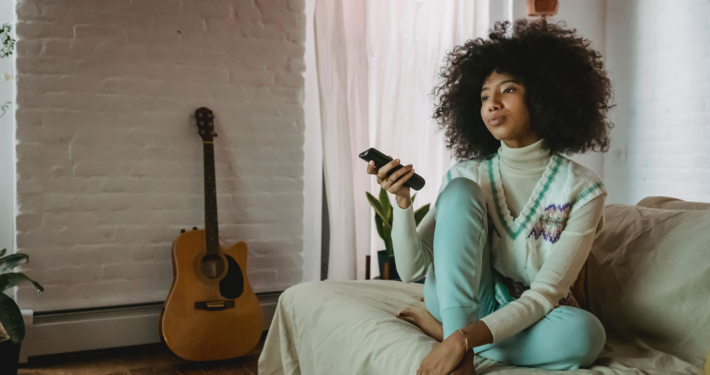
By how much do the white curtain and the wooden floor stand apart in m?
0.65

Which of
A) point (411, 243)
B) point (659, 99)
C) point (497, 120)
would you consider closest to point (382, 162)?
point (411, 243)

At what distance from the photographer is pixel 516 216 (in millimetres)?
1361

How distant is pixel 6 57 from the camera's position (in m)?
2.35

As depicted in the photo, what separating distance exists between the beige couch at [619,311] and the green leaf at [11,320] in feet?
3.09

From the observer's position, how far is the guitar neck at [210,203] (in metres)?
2.35

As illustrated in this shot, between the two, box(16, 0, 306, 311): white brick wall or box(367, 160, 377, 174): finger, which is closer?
box(367, 160, 377, 174): finger

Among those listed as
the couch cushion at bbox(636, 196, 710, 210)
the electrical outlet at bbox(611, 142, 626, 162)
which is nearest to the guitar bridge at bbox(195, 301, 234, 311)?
the couch cushion at bbox(636, 196, 710, 210)

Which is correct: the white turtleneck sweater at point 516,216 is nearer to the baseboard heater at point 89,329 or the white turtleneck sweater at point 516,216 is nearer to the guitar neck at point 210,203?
the guitar neck at point 210,203

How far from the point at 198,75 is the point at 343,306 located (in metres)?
1.46

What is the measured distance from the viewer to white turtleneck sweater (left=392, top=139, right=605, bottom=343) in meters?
1.14

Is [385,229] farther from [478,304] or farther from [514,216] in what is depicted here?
[478,304]

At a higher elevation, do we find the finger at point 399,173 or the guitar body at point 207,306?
the finger at point 399,173

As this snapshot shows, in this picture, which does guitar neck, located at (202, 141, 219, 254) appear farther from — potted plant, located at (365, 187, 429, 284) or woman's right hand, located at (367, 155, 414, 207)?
woman's right hand, located at (367, 155, 414, 207)

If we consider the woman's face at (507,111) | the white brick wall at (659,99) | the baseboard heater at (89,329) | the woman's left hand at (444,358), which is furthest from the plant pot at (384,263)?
the white brick wall at (659,99)
